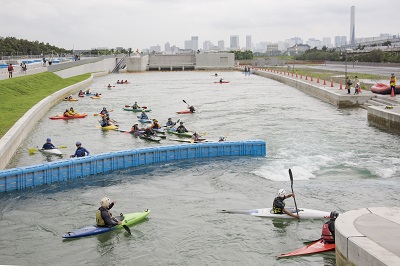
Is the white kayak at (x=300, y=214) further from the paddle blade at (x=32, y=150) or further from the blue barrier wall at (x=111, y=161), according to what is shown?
the paddle blade at (x=32, y=150)

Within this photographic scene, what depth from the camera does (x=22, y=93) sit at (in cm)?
4566

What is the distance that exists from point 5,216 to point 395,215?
504 inches

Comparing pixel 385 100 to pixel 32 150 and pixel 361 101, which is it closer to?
pixel 361 101

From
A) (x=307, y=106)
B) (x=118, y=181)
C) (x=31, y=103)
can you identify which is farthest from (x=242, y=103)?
(x=118, y=181)

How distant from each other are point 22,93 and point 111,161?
2695 cm

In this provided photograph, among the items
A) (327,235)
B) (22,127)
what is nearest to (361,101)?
(22,127)

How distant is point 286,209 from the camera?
16.5 m

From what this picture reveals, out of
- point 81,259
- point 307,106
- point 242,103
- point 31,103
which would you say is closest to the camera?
point 81,259

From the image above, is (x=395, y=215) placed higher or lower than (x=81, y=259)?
higher

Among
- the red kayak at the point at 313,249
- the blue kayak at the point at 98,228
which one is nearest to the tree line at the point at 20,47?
the blue kayak at the point at 98,228

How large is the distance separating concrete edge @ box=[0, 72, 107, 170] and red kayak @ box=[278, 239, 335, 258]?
44.4ft

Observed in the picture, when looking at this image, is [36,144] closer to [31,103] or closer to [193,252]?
[31,103]

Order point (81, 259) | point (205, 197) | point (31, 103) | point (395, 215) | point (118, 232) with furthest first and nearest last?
1. point (31, 103)
2. point (205, 197)
3. point (118, 232)
4. point (81, 259)
5. point (395, 215)

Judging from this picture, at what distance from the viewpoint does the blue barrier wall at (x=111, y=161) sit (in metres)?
19.7
